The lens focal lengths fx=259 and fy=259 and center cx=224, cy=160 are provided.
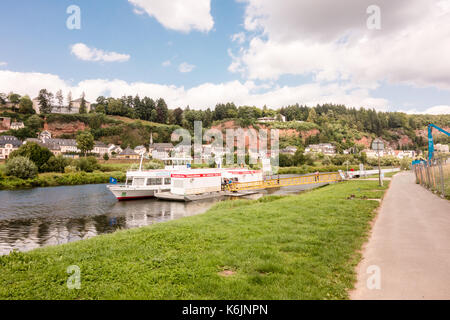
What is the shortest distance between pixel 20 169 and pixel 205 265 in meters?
55.5

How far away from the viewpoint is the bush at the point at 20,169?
4788 centimetres

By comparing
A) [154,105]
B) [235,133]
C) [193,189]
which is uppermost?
[154,105]

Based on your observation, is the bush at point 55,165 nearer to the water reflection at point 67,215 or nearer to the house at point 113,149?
the water reflection at point 67,215

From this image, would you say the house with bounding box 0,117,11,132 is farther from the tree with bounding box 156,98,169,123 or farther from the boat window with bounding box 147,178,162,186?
the boat window with bounding box 147,178,162,186

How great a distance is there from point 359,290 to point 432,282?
1.76m

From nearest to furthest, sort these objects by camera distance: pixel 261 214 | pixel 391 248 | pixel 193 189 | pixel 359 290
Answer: pixel 359 290, pixel 391 248, pixel 261 214, pixel 193 189

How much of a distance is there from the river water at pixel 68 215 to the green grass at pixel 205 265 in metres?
10.6

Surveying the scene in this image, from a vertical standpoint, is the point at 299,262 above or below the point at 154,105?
below

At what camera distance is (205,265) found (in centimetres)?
740

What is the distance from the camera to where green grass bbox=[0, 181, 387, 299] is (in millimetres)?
5844

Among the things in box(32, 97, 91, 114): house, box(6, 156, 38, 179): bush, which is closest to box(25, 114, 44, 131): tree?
box(32, 97, 91, 114): house

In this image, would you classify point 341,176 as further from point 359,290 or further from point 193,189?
point 359,290

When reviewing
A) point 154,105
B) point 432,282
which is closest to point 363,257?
point 432,282

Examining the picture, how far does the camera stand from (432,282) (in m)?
5.94
